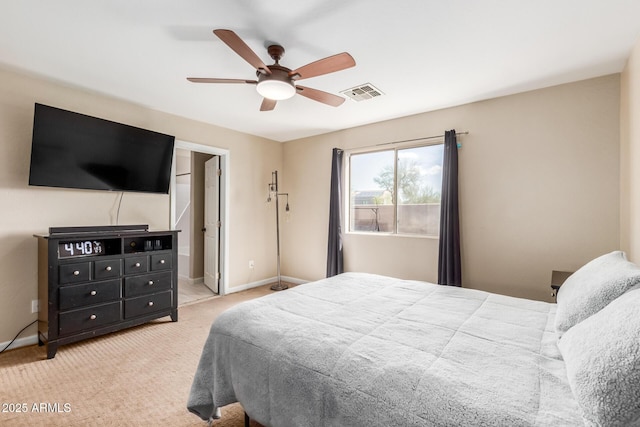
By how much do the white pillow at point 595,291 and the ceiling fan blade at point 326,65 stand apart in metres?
1.85

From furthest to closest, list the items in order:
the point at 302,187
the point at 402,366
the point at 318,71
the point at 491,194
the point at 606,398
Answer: the point at 302,187, the point at 491,194, the point at 318,71, the point at 402,366, the point at 606,398

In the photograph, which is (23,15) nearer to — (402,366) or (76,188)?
(76,188)

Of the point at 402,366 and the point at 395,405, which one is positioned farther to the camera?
the point at 402,366

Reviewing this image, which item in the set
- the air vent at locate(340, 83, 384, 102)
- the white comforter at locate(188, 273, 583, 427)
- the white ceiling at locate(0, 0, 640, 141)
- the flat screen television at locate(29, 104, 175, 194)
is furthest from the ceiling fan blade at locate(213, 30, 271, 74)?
the flat screen television at locate(29, 104, 175, 194)

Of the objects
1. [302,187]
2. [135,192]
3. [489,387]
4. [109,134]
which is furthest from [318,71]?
[302,187]

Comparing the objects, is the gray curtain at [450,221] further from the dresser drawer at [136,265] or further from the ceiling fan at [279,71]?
the dresser drawer at [136,265]

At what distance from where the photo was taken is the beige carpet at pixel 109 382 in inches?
71.0

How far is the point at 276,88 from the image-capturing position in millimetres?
2250

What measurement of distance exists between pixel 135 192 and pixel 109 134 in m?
0.70

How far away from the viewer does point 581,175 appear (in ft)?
9.38

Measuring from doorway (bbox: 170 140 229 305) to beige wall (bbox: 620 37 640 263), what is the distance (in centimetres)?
445

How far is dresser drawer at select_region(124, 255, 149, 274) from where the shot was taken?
3.01 m

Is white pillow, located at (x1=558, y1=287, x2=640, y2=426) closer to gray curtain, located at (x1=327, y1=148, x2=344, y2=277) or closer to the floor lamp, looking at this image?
gray curtain, located at (x1=327, y1=148, x2=344, y2=277)

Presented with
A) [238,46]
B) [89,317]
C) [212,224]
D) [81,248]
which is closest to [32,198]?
[81,248]
